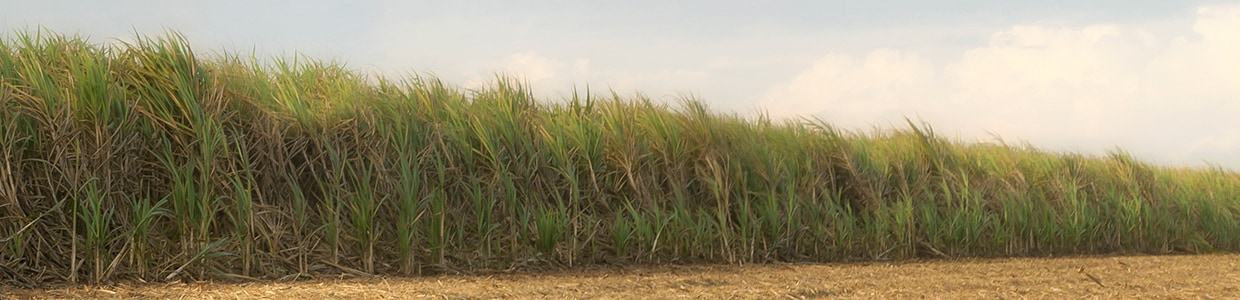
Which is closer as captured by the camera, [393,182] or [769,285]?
[769,285]

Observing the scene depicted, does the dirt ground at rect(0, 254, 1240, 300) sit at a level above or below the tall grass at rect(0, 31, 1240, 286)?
below

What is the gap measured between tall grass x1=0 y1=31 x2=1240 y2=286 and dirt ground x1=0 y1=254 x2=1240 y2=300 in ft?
0.58

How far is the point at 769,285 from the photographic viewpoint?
11.8 ft

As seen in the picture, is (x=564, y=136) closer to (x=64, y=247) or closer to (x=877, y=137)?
(x=64, y=247)

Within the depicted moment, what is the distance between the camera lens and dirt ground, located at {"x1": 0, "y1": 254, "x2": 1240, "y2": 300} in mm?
3223

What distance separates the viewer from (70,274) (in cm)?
338

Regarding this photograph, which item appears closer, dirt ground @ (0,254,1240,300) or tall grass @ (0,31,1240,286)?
dirt ground @ (0,254,1240,300)

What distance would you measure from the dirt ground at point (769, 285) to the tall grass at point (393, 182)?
0.18m

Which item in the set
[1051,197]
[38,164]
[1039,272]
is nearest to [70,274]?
[38,164]

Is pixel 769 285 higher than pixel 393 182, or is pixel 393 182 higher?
pixel 393 182

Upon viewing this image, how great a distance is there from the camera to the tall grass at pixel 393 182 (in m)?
3.55

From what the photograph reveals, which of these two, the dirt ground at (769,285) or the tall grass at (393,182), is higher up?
the tall grass at (393,182)

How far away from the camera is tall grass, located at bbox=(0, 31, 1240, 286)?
355 cm

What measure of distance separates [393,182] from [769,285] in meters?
1.60
